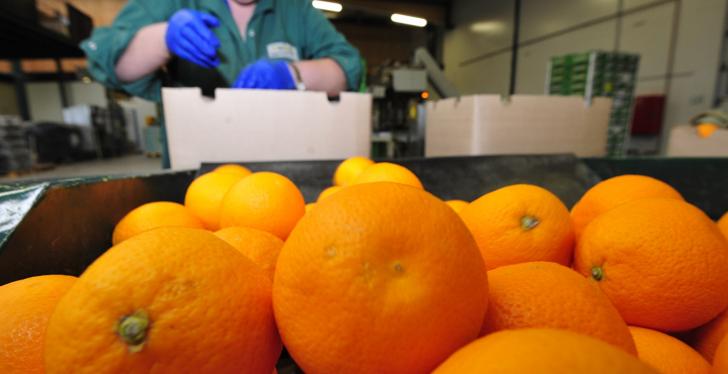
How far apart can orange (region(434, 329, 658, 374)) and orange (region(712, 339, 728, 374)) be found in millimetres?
168

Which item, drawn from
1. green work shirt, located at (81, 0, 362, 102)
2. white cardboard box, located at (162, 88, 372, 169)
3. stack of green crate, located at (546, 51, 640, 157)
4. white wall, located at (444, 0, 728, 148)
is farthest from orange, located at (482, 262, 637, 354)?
white wall, located at (444, 0, 728, 148)

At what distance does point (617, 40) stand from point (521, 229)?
6.51m

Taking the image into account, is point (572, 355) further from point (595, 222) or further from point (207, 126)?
point (207, 126)

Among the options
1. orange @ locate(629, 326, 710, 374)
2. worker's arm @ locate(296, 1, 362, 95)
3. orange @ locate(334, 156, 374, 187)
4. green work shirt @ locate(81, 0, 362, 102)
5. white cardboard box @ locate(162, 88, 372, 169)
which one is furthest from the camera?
worker's arm @ locate(296, 1, 362, 95)

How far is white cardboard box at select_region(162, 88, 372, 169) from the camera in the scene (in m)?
1.10

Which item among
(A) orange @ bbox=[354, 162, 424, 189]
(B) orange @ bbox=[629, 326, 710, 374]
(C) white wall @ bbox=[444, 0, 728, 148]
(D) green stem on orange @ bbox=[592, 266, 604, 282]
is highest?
(C) white wall @ bbox=[444, 0, 728, 148]

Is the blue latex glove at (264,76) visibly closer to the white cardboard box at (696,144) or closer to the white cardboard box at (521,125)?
the white cardboard box at (521,125)

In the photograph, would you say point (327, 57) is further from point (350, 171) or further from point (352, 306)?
point (352, 306)

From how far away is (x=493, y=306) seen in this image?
31 centimetres

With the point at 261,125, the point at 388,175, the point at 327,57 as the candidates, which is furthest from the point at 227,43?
the point at 388,175

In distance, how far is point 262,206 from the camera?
0.55m

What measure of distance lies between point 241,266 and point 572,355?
0.24 meters

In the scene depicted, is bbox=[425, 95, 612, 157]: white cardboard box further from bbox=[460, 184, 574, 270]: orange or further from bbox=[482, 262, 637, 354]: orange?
bbox=[482, 262, 637, 354]: orange

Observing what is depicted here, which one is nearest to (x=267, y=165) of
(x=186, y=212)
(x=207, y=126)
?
(x=207, y=126)
